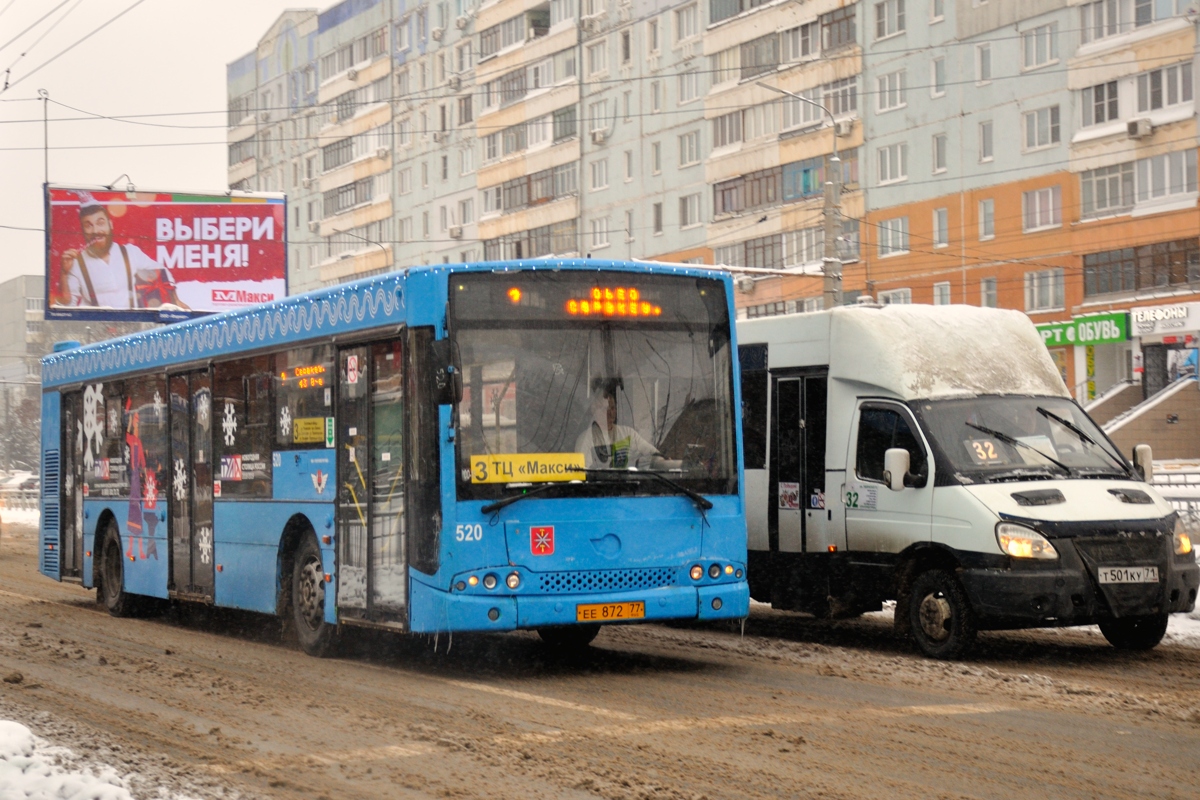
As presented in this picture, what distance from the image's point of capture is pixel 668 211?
6425cm

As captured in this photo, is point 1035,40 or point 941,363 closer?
point 941,363

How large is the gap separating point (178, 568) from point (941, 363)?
756cm

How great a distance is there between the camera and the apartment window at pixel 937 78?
5353 cm

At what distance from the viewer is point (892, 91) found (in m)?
54.9

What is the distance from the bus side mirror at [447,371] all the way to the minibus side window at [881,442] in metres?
3.90

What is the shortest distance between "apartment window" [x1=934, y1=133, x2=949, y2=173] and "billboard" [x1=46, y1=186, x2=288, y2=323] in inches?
910

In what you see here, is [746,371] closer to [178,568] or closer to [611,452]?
[611,452]

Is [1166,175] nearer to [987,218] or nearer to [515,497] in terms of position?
[987,218]

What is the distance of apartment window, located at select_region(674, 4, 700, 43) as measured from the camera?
6234cm

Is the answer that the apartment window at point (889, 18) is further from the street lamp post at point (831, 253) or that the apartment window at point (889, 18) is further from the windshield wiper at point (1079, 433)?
the windshield wiper at point (1079, 433)

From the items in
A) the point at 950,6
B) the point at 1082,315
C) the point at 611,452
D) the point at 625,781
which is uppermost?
the point at 950,6

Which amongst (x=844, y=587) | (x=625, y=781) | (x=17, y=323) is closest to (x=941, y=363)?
(x=844, y=587)

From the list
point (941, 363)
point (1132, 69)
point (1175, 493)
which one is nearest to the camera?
point (941, 363)

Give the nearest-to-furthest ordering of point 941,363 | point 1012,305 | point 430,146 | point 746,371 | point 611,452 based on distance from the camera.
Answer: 1. point 611,452
2. point 941,363
3. point 746,371
4. point 1012,305
5. point 430,146
